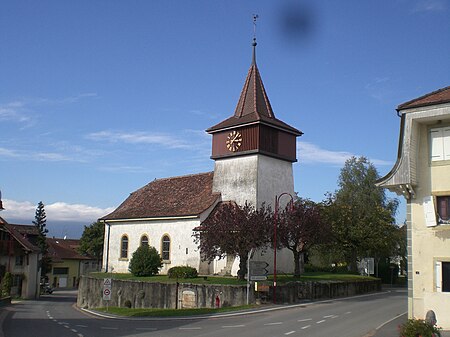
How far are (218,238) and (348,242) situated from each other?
20.8 m

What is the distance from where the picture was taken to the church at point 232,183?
4231cm

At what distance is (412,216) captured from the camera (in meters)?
18.9

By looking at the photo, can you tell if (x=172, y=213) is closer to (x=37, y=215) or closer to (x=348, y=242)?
(x=348, y=242)

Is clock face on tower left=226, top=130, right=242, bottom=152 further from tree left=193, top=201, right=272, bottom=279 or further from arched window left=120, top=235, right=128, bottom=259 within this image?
arched window left=120, top=235, right=128, bottom=259

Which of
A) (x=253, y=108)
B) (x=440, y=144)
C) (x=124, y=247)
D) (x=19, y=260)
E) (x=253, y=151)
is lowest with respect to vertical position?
(x=19, y=260)

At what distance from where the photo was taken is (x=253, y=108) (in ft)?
146

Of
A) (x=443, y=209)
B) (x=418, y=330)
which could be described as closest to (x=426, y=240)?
(x=443, y=209)

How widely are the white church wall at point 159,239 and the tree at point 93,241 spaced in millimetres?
37791

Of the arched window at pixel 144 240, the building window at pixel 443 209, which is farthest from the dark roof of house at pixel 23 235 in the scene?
the building window at pixel 443 209

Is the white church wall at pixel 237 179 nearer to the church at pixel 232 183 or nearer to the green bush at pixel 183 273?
the church at pixel 232 183

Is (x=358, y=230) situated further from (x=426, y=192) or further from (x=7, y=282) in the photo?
(x=7, y=282)

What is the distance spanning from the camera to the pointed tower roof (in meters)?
43.5

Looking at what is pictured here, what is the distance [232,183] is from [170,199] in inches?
338

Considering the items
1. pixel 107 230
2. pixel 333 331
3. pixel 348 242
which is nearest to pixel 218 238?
pixel 333 331
